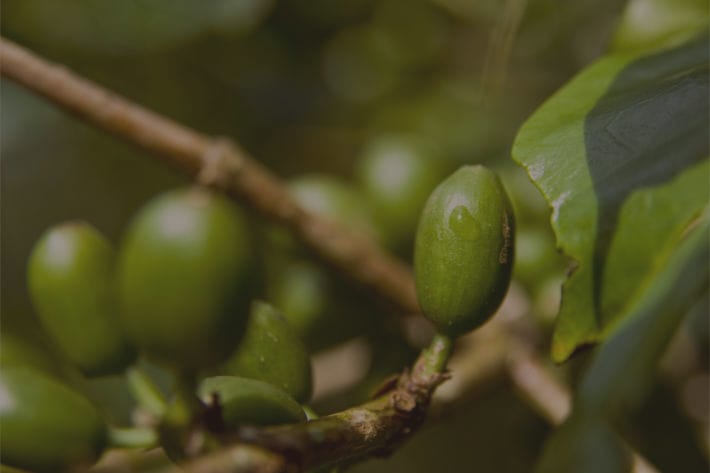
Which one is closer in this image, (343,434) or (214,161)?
(343,434)

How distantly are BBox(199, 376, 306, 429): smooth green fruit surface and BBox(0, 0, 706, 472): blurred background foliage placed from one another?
113 centimetres

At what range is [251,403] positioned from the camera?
0.71 metres

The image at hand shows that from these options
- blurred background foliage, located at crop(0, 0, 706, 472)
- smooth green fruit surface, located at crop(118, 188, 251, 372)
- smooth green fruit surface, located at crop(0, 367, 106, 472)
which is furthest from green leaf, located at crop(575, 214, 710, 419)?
blurred background foliage, located at crop(0, 0, 706, 472)

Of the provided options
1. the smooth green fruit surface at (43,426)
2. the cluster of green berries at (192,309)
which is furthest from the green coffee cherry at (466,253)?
the smooth green fruit surface at (43,426)

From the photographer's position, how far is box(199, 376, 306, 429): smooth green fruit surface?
2.29 ft

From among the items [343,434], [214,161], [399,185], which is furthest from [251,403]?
[399,185]

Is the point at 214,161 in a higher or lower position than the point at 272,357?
higher

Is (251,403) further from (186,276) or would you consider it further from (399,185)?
(399,185)

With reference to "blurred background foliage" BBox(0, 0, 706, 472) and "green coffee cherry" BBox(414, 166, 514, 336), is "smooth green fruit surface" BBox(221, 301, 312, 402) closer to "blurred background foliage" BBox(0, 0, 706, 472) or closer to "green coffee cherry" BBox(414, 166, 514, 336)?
"green coffee cherry" BBox(414, 166, 514, 336)

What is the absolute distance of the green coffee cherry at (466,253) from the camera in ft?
2.67

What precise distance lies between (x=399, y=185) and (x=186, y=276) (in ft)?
2.86

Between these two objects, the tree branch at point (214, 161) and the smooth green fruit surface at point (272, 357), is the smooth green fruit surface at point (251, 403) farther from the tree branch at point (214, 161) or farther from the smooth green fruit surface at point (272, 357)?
the tree branch at point (214, 161)

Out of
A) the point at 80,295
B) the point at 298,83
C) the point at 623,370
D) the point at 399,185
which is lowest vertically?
the point at 623,370

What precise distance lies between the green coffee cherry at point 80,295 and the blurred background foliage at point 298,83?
3.23 ft
